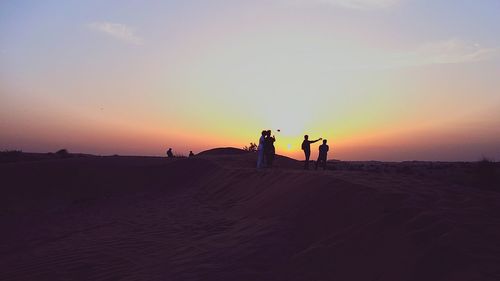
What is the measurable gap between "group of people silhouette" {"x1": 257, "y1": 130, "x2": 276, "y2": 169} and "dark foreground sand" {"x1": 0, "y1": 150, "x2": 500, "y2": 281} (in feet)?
13.2

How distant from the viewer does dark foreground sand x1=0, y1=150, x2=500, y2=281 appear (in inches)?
243

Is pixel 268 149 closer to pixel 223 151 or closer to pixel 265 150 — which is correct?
pixel 265 150

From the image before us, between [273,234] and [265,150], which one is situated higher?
[265,150]

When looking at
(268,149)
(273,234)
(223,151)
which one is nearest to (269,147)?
(268,149)

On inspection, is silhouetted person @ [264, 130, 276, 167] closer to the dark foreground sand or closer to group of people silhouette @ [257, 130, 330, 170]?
group of people silhouette @ [257, 130, 330, 170]

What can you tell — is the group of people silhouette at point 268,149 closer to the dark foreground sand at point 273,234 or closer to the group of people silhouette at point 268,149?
the group of people silhouette at point 268,149

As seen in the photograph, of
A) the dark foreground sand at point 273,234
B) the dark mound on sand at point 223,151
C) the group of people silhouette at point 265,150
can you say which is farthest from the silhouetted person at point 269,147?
the dark mound on sand at point 223,151

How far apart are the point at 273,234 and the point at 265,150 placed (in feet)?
43.0

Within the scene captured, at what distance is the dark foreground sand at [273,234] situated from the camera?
20.3ft

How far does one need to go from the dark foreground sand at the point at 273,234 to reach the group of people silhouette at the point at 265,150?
4.01 metres

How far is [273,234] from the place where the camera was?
28.9 feet

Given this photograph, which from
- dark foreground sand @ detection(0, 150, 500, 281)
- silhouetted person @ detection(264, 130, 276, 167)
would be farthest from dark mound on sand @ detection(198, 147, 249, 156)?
dark foreground sand @ detection(0, 150, 500, 281)

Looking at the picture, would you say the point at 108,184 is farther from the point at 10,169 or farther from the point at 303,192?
the point at 303,192

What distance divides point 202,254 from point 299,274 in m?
2.32
